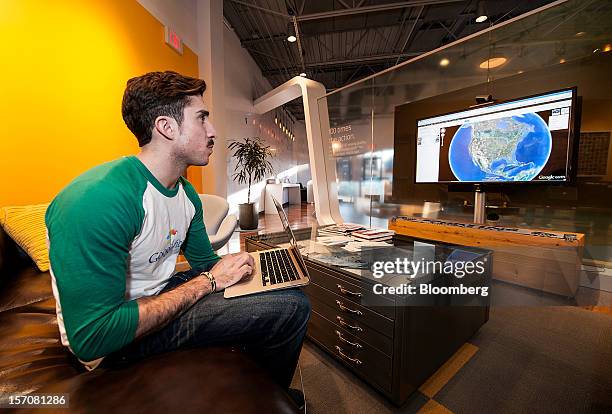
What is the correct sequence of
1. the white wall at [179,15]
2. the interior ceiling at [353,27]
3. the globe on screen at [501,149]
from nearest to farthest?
the globe on screen at [501,149], the white wall at [179,15], the interior ceiling at [353,27]

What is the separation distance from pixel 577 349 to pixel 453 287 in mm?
1020

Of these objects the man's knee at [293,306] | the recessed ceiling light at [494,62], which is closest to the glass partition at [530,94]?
the recessed ceiling light at [494,62]

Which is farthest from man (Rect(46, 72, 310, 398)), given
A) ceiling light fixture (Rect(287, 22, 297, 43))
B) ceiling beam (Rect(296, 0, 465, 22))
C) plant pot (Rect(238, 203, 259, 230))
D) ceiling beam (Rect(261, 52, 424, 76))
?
ceiling beam (Rect(261, 52, 424, 76))

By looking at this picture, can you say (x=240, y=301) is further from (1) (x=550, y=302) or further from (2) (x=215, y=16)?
(2) (x=215, y=16)

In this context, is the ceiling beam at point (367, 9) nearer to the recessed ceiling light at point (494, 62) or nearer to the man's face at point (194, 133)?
the recessed ceiling light at point (494, 62)

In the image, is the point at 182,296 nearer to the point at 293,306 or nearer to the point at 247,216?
the point at 293,306

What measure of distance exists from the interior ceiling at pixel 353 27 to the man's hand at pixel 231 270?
172 inches

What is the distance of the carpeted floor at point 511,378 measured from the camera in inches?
47.2

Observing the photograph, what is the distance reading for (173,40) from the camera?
305 cm

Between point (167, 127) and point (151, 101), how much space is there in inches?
3.6

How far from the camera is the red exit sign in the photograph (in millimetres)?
2965

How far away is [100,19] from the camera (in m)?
2.22

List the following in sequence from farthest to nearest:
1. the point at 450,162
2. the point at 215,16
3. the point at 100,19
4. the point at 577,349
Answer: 1. the point at 215,16
2. the point at 450,162
3. the point at 100,19
4. the point at 577,349

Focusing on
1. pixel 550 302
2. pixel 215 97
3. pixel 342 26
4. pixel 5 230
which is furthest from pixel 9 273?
pixel 342 26
